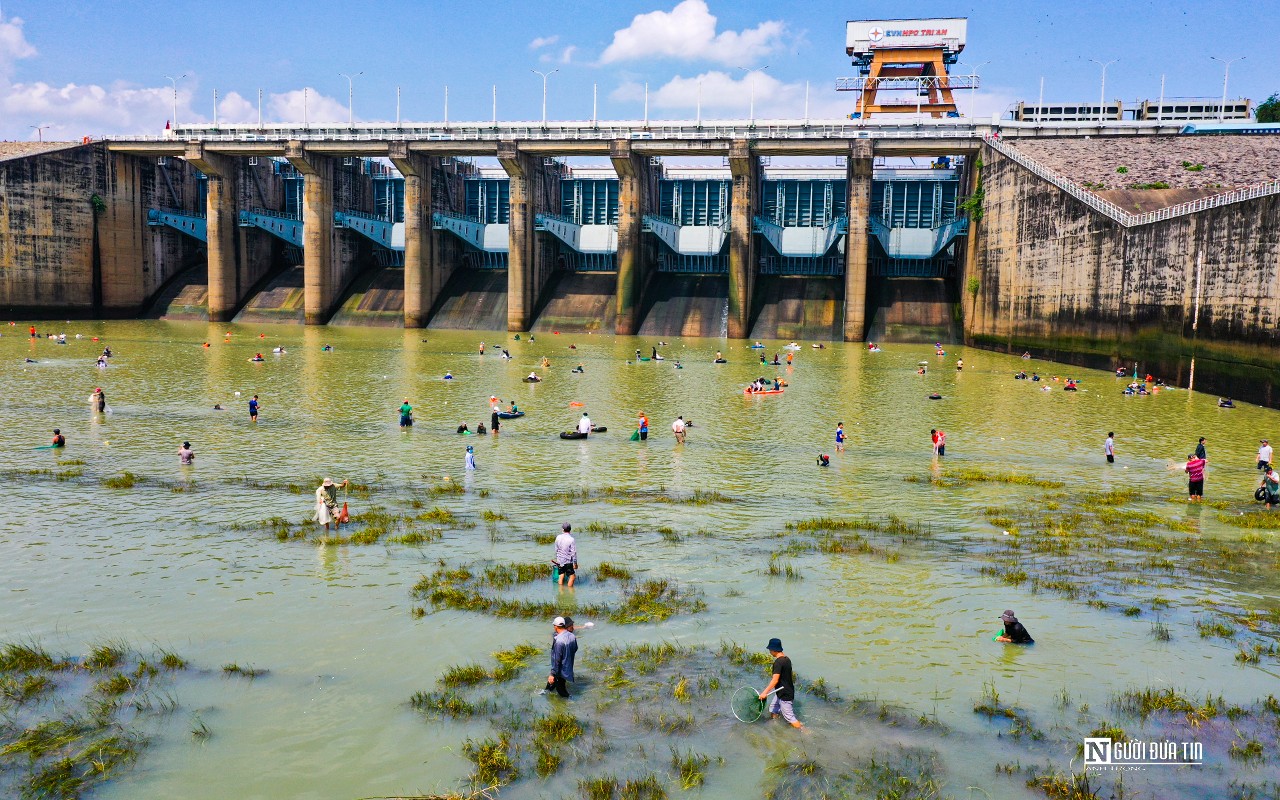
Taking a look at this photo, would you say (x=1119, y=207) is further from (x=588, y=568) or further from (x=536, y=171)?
(x=536, y=171)

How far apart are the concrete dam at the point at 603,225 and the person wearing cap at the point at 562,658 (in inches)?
2331

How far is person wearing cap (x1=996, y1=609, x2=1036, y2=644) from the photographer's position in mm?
16469

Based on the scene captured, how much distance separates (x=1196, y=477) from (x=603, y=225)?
83269 mm

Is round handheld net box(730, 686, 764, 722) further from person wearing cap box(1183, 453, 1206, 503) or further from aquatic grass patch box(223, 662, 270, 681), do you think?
person wearing cap box(1183, 453, 1206, 503)

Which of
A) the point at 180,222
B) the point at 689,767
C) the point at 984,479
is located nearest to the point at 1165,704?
the point at 689,767

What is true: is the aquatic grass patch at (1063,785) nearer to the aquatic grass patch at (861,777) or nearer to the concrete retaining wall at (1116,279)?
the aquatic grass patch at (861,777)

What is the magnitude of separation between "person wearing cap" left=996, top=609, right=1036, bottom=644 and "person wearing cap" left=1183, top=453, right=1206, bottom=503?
1447 cm

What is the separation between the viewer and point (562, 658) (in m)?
14.7

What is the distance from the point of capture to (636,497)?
28094 mm

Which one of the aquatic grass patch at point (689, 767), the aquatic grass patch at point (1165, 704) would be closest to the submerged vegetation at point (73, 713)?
the aquatic grass patch at point (689, 767)

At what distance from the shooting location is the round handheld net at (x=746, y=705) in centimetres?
1397

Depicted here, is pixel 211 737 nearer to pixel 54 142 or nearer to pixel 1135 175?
pixel 1135 175

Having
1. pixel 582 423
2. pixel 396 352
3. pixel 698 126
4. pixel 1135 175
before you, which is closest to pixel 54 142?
pixel 396 352

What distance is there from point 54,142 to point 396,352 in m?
52.5
